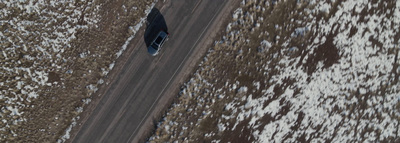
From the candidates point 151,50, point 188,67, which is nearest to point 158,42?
point 151,50

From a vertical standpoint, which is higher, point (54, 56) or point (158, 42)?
point (158, 42)

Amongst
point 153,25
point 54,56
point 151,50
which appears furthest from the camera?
point 153,25

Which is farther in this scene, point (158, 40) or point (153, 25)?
point (153, 25)

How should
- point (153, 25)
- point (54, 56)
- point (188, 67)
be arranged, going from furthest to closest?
point (188, 67) → point (153, 25) → point (54, 56)

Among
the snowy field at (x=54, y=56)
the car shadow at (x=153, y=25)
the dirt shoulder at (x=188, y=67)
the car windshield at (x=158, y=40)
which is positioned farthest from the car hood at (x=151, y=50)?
the dirt shoulder at (x=188, y=67)

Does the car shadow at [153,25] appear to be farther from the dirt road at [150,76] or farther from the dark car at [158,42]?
the dark car at [158,42]

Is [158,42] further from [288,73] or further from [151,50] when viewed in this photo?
[288,73]
